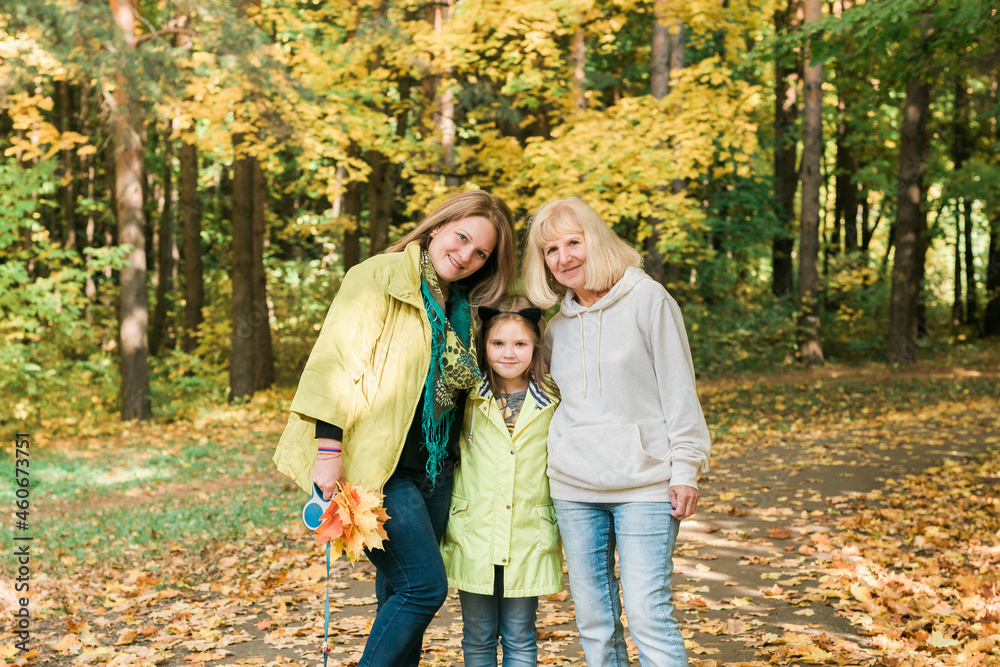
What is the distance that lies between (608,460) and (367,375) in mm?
922

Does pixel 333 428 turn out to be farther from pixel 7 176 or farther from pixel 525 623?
pixel 7 176

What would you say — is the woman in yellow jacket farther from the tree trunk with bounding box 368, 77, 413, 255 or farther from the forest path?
the tree trunk with bounding box 368, 77, 413, 255

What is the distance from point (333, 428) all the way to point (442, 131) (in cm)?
1222

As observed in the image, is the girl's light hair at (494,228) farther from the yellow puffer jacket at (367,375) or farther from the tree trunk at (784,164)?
the tree trunk at (784,164)

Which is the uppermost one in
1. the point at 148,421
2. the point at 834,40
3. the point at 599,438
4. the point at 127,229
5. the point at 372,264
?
the point at 834,40

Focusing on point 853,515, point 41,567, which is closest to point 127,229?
point 41,567

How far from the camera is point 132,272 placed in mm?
14188

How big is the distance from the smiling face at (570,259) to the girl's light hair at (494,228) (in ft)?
0.86

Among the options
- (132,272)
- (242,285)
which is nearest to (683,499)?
(132,272)

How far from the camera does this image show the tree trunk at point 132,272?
45.6ft

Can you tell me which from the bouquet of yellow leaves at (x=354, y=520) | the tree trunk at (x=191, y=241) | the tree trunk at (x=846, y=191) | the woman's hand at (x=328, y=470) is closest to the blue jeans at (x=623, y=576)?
the bouquet of yellow leaves at (x=354, y=520)

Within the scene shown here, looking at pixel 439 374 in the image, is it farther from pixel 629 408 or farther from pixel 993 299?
pixel 993 299

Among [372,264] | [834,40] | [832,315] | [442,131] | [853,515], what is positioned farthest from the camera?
[832,315]

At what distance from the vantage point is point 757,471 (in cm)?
934
